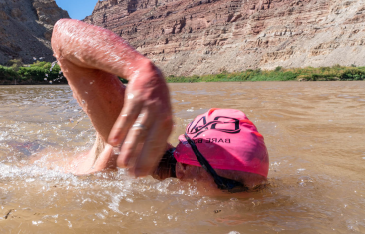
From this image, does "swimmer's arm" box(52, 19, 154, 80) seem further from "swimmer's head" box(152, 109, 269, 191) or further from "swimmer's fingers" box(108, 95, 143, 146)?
"swimmer's head" box(152, 109, 269, 191)

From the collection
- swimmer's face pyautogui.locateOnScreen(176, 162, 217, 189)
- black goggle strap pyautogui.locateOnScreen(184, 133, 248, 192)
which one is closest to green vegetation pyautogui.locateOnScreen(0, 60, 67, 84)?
swimmer's face pyautogui.locateOnScreen(176, 162, 217, 189)

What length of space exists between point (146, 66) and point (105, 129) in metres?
0.96

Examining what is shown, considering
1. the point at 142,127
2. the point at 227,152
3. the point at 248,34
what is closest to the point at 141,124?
the point at 142,127

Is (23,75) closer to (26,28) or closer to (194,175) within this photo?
(194,175)

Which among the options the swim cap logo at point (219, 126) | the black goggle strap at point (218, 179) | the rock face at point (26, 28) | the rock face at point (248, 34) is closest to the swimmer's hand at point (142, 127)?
the black goggle strap at point (218, 179)

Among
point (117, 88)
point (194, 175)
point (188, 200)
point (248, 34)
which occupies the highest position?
point (248, 34)

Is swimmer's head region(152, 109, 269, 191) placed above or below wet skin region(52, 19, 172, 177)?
below

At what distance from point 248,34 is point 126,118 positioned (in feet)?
160

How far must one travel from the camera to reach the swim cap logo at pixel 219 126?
164 centimetres

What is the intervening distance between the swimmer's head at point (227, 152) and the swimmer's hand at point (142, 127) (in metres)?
0.71

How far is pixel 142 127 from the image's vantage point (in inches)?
34.0

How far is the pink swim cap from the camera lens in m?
1.51

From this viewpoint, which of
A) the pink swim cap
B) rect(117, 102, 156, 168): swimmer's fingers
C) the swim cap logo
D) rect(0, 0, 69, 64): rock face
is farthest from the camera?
rect(0, 0, 69, 64): rock face

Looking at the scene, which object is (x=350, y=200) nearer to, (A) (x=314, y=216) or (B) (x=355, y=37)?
(A) (x=314, y=216)
